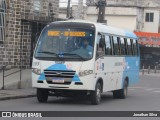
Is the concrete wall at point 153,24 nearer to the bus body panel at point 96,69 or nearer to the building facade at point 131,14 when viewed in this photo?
the building facade at point 131,14

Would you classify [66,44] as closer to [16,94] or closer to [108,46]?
[108,46]

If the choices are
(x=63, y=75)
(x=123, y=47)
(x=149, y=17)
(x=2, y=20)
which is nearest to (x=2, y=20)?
(x=2, y=20)

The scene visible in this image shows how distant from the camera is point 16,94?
21062 mm

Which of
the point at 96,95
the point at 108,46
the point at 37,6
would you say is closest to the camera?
the point at 96,95

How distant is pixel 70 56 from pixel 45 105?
1925 mm

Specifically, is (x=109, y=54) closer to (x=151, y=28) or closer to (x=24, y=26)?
(x=24, y=26)

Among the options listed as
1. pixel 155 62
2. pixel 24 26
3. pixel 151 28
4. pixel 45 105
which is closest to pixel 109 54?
pixel 45 105

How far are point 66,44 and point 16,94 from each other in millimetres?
3774

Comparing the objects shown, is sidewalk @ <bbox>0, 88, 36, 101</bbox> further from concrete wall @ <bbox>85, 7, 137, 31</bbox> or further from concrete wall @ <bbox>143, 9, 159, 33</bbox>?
concrete wall @ <bbox>143, 9, 159, 33</bbox>

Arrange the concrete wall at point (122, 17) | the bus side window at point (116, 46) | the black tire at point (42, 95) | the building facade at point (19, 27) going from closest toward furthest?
1. the black tire at point (42, 95)
2. the bus side window at point (116, 46)
3. the building facade at point (19, 27)
4. the concrete wall at point (122, 17)

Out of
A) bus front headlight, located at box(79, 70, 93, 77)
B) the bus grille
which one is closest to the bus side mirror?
bus front headlight, located at box(79, 70, 93, 77)

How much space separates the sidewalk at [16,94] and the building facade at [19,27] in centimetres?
425

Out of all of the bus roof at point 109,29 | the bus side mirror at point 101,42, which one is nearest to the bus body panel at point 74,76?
the bus side mirror at point 101,42

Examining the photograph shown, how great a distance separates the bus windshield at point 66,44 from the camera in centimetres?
1831
